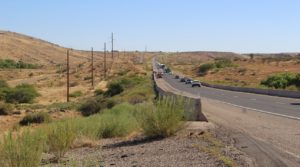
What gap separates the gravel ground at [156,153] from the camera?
41.9 ft

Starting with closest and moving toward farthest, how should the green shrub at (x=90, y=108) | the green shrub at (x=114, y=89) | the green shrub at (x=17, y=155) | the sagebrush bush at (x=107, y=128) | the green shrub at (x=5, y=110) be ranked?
1. the green shrub at (x=17, y=155)
2. the sagebrush bush at (x=107, y=128)
3. the green shrub at (x=90, y=108)
4. the green shrub at (x=5, y=110)
5. the green shrub at (x=114, y=89)

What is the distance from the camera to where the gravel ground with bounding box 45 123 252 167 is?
12756 mm

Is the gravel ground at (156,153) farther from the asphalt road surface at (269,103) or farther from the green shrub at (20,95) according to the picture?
the green shrub at (20,95)

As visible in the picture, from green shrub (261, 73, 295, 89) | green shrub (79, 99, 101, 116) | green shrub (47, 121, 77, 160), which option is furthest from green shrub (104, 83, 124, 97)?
green shrub (47, 121, 77, 160)

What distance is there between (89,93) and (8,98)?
14.2 metres

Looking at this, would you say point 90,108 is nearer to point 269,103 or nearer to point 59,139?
point 269,103

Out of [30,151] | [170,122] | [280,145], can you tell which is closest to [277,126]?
[170,122]

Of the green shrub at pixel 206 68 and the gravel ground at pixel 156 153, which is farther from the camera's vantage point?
the green shrub at pixel 206 68

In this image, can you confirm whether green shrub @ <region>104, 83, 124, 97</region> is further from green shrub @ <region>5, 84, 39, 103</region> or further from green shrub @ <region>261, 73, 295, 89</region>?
green shrub @ <region>261, 73, 295, 89</region>

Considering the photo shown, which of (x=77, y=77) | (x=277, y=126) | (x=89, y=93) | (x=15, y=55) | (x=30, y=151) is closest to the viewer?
(x=30, y=151)

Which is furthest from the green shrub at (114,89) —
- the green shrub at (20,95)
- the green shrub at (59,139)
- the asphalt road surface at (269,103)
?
the green shrub at (59,139)

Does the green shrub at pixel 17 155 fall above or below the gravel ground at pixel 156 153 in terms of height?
above

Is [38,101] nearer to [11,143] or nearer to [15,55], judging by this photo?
[11,143]

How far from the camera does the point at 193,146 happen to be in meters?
15.6
